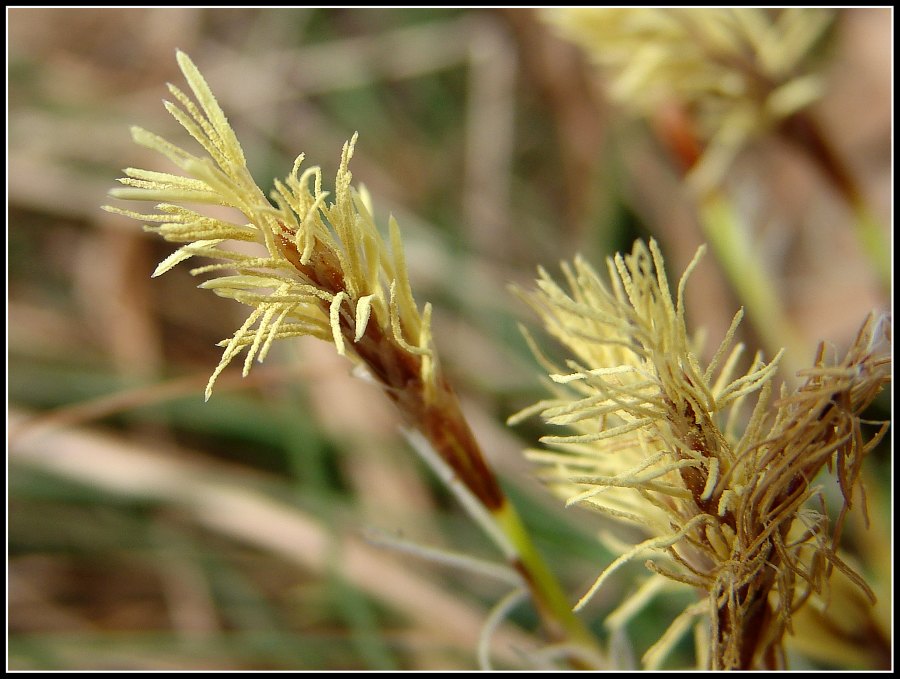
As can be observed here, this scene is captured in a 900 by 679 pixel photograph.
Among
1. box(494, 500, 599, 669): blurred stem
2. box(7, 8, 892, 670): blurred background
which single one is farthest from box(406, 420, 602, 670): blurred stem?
box(7, 8, 892, 670): blurred background

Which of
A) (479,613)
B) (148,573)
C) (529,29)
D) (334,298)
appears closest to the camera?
→ (334,298)

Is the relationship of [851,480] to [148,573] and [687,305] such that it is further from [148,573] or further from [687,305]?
[148,573]

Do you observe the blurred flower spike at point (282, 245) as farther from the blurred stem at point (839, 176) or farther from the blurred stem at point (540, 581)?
the blurred stem at point (839, 176)

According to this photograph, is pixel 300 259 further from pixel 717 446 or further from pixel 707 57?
pixel 707 57

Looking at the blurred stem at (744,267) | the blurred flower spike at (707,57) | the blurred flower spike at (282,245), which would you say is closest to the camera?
the blurred flower spike at (282,245)

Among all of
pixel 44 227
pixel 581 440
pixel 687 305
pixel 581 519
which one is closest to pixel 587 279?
pixel 581 440

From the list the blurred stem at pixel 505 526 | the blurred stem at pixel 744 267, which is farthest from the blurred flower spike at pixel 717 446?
the blurred stem at pixel 744 267
